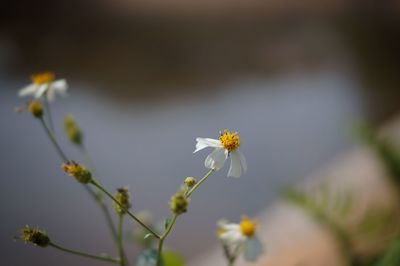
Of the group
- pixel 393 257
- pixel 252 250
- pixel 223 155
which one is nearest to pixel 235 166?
pixel 223 155

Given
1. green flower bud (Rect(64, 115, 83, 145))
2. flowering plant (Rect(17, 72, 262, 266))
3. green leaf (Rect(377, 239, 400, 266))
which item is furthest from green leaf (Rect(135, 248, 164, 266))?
green leaf (Rect(377, 239, 400, 266))

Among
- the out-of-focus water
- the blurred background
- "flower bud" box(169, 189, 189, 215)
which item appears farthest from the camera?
the blurred background

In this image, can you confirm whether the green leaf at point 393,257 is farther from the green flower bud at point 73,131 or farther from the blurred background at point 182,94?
the green flower bud at point 73,131

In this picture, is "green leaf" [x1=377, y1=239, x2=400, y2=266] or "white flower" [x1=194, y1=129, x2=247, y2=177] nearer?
"white flower" [x1=194, y1=129, x2=247, y2=177]

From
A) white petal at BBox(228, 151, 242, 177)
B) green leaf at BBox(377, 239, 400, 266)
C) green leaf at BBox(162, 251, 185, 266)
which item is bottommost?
white petal at BBox(228, 151, 242, 177)

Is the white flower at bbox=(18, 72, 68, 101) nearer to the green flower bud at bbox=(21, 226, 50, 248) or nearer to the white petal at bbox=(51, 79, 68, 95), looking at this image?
the white petal at bbox=(51, 79, 68, 95)

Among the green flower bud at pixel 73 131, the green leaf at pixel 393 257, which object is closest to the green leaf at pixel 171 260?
the green flower bud at pixel 73 131

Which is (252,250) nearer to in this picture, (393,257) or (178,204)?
(178,204)
